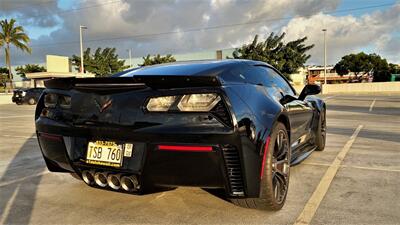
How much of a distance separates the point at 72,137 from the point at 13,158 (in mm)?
3152

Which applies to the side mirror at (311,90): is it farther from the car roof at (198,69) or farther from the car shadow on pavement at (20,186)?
the car shadow on pavement at (20,186)

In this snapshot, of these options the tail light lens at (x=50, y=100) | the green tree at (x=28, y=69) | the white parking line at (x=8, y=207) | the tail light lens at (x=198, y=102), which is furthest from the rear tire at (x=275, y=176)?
the green tree at (x=28, y=69)

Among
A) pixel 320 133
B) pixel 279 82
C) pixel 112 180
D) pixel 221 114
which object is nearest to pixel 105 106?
pixel 112 180

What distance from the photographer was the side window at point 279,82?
4.05 m

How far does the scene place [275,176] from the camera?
3168 millimetres

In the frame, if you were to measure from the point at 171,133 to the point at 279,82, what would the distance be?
201 cm

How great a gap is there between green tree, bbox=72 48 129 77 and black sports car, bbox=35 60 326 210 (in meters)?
44.9

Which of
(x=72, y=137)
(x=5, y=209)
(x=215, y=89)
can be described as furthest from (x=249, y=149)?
(x=5, y=209)

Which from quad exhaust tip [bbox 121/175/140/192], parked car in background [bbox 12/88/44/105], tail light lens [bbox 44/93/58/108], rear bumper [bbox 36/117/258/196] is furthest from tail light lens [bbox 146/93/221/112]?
parked car in background [bbox 12/88/44/105]

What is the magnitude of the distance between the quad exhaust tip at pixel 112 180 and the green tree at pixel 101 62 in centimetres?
4504

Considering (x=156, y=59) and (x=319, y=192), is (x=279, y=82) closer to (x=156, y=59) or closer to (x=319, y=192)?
(x=319, y=192)

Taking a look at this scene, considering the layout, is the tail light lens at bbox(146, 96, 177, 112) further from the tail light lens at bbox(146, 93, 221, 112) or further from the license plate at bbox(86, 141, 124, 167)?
the license plate at bbox(86, 141, 124, 167)

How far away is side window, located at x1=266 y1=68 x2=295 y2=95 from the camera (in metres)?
4.05

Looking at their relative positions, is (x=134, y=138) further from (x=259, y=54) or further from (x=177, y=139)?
(x=259, y=54)
